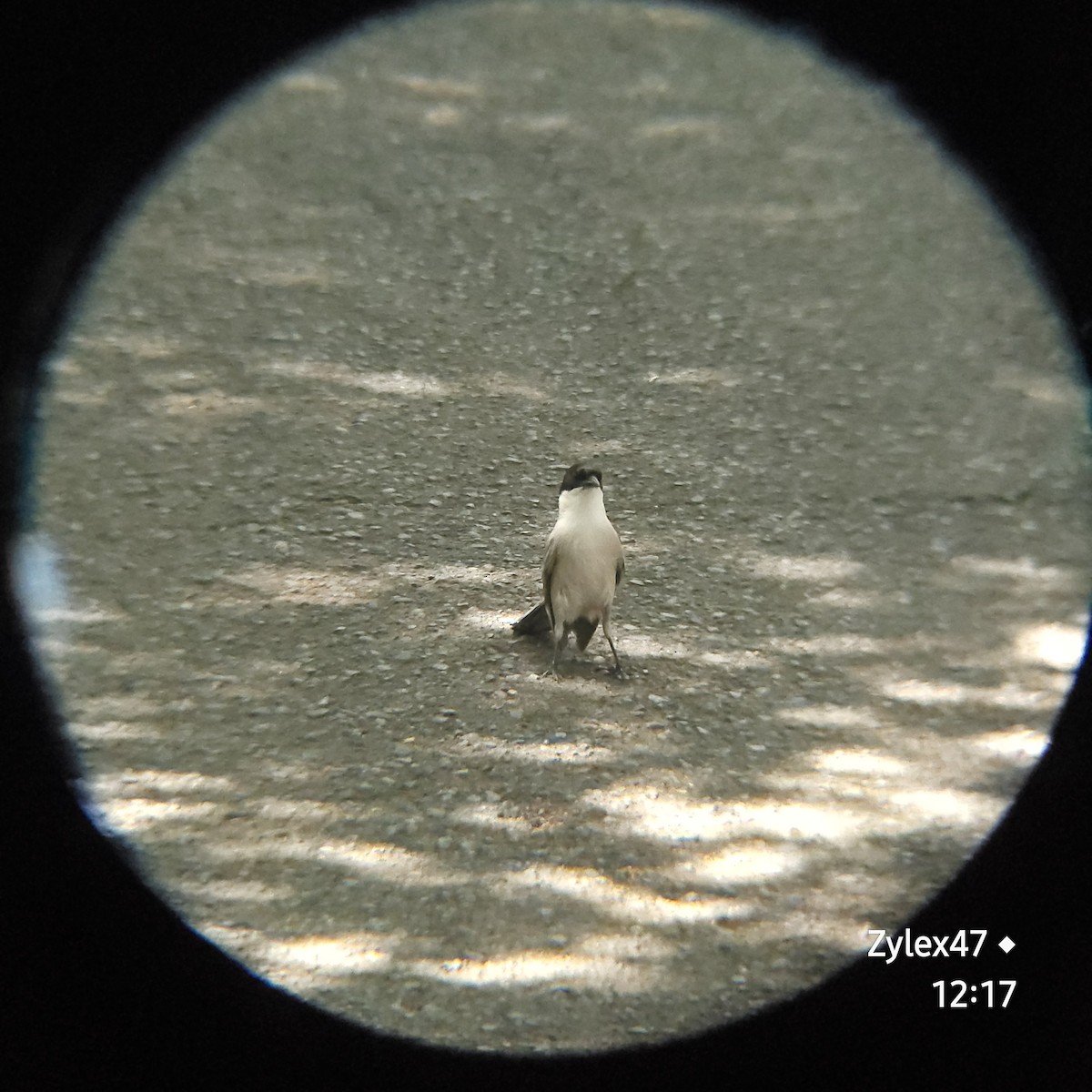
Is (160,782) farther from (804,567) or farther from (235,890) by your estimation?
(804,567)

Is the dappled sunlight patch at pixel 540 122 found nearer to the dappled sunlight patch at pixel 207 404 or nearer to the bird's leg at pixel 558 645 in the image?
the dappled sunlight patch at pixel 207 404

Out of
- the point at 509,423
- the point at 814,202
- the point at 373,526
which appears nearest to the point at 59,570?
the point at 373,526

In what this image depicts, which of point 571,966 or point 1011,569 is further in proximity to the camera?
point 1011,569

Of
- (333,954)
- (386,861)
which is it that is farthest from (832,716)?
(333,954)

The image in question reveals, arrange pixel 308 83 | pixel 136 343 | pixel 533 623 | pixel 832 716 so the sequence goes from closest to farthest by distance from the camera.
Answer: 1. pixel 832 716
2. pixel 533 623
3. pixel 136 343
4. pixel 308 83

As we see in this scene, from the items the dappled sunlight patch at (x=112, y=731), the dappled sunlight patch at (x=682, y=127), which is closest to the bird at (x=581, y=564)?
the dappled sunlight patch at (x=112, y=731)

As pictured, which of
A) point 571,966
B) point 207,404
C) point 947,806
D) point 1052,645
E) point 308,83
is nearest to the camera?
point 571,966
